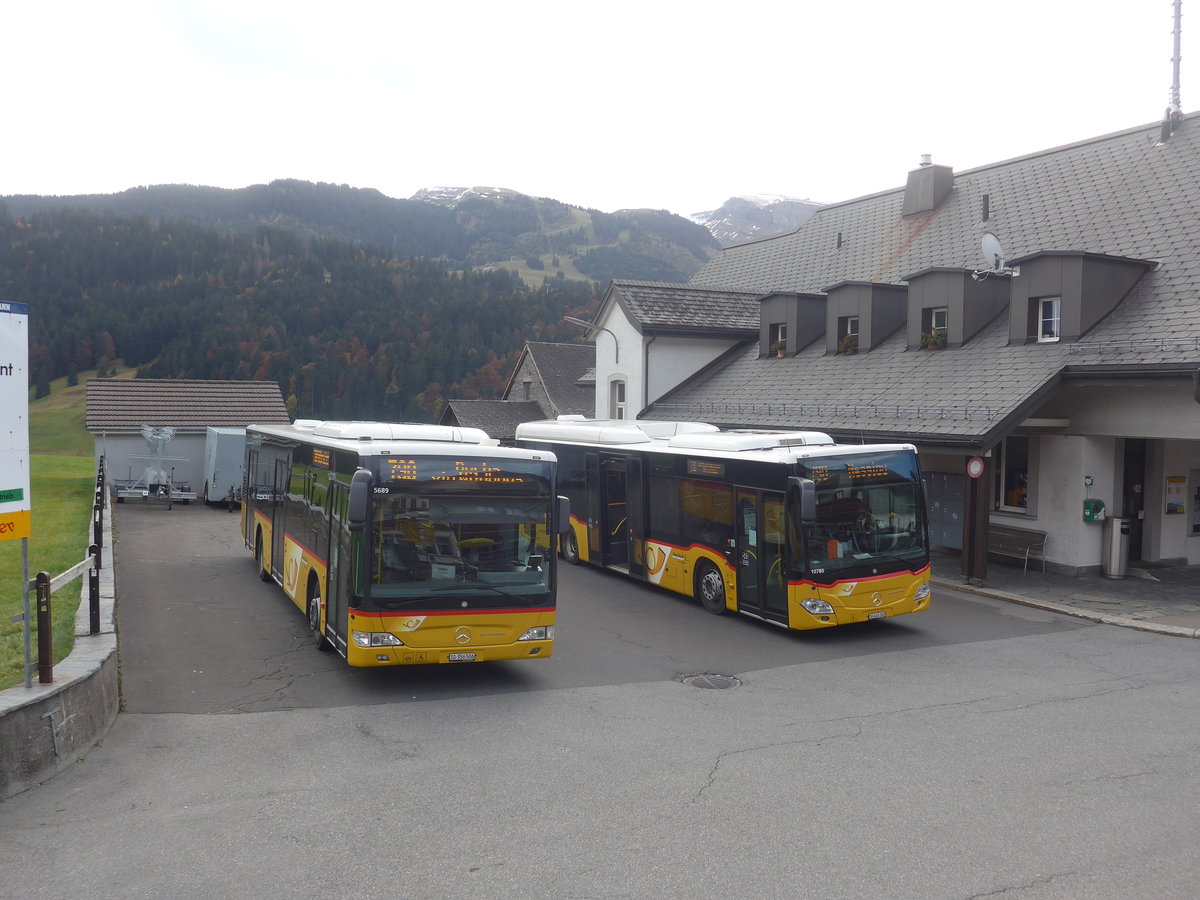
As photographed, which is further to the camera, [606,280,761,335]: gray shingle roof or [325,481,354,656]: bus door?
[606,280,761,335]: gray shingle roof

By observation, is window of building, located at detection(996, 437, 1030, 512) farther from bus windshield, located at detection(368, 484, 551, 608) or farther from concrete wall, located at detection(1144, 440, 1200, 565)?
bus windshield, located at detection(368, 484, 551, 608)

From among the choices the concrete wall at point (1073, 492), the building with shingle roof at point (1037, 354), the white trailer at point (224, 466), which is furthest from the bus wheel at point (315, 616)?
the white trailer at point (224, 466)

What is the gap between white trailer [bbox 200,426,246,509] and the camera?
3247 cm

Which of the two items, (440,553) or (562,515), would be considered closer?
(440,553)

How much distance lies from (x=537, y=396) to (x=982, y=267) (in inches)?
1624

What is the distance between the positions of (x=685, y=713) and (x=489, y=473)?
3.28 metres

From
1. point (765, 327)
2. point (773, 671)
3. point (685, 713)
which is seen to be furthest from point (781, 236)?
point (685, 713)

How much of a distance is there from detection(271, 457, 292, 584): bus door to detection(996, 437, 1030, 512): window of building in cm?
1390

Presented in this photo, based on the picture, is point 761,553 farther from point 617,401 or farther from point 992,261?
point 617,401

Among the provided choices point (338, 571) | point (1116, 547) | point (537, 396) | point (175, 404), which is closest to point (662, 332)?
point (1116, 547)

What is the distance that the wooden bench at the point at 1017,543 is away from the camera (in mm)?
18875

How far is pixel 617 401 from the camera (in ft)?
102

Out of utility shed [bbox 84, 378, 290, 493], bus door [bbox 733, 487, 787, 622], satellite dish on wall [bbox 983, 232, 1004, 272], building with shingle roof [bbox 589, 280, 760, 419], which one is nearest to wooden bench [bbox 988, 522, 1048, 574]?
satellite dish on wall [bbox 983, 232, 1004, 272]

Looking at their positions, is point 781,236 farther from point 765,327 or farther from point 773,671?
point 773,671
